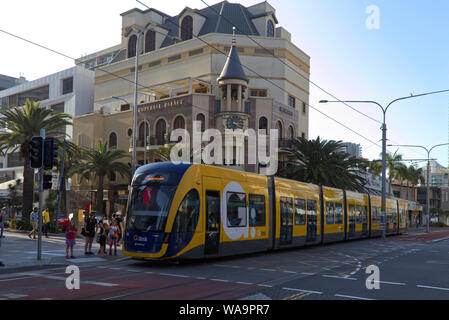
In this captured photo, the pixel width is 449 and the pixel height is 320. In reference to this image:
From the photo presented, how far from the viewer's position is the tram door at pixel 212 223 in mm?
14789

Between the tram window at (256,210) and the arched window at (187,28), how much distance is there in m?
37.5

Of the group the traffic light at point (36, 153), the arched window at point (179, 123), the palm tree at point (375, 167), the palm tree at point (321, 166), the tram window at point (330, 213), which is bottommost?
the tram window at point (330, 213)

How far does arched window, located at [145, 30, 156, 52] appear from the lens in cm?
5500

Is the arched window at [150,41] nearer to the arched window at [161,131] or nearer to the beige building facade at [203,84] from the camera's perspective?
the beige building facade at [203,84]

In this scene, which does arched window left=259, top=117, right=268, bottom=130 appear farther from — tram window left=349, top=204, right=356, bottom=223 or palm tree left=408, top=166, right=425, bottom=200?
palm tree left=408, top=166, right=425, bottom=200

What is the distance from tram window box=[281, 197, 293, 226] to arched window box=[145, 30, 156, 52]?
39.2m

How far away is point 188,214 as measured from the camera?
14.0 meters

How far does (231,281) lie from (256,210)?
653cm

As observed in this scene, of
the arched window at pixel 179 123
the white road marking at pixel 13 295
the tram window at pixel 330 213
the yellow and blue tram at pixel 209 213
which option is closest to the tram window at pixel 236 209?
the yellow and blue tram at pixel 209 213

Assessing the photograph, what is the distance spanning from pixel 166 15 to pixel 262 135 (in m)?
23.8

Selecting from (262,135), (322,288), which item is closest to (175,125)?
(262,135)

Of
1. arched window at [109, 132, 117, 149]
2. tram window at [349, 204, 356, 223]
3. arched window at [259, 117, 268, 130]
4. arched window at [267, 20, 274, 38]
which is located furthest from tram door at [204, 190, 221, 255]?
arched window at [109, 132, 117, 149]

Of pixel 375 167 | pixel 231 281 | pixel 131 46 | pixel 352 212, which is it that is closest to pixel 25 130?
pixel 352 212

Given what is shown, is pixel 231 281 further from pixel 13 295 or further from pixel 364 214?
pixel 364 214
